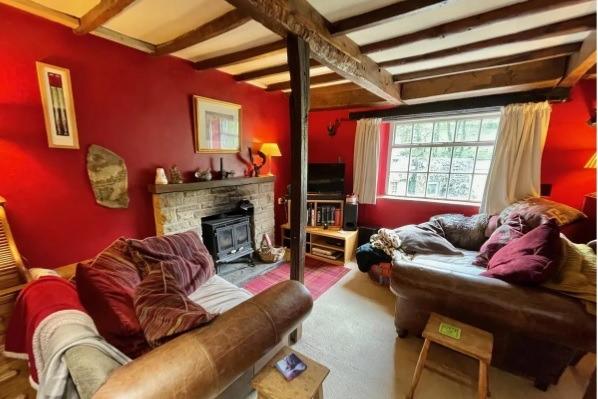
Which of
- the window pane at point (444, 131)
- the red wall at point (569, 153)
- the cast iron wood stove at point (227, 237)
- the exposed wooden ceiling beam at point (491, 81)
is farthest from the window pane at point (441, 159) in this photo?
the cast iron wood stove at point (227, 237)

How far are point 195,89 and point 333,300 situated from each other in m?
2.59

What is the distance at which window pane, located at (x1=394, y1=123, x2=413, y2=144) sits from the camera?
3.50 m

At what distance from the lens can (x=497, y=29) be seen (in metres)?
1.70

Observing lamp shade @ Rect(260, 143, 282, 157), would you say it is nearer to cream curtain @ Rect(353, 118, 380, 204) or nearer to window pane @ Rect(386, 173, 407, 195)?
cream curtain @ Rect(353, 118, 380, 204)

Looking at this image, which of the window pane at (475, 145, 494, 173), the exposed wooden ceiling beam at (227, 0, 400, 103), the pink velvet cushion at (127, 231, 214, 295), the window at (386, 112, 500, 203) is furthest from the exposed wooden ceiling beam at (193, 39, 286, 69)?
the window pane at (475, 145, 494, 173)

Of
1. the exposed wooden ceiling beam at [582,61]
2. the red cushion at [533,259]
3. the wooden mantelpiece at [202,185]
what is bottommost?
the red cushion at [533,259]

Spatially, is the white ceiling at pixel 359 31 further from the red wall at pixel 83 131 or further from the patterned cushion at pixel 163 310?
the patterned cushion at pixel 163 310

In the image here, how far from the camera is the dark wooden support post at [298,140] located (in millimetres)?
1527

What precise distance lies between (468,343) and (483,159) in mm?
2553

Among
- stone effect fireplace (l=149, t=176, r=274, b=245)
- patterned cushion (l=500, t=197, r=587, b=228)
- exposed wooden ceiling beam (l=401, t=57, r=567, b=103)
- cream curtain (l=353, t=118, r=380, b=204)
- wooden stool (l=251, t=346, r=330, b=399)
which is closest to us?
wooden stool (l=251, t=346, r=330, b=399)

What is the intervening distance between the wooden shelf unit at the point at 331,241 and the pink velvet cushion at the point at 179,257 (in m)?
1.48

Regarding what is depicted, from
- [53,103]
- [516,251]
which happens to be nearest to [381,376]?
[516,251]

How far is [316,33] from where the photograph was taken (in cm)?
156

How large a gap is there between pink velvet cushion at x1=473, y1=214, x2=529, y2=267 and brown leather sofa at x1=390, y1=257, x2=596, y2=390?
83cm
